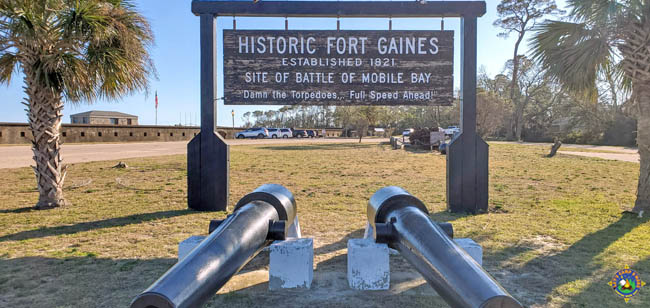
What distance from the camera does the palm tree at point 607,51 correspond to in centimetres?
588

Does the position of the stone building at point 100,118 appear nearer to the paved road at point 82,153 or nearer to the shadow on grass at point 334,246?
the paved road at point 82,153

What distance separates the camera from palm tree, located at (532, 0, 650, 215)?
5.88 metres

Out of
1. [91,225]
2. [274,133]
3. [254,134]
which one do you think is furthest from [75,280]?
[274,133]

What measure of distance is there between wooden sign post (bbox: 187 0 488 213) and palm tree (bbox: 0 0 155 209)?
4.76ft

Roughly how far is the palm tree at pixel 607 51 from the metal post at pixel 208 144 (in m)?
5.89

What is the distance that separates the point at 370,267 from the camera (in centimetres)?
323

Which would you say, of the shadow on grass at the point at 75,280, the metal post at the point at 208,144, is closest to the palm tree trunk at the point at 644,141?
the metal post at the point at 208,144

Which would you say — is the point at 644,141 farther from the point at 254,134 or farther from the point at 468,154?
the point at 254,134

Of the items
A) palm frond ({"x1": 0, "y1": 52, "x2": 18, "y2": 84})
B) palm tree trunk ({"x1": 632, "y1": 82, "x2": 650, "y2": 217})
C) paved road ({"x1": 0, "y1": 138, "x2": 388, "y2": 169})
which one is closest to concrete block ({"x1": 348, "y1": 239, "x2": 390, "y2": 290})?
palm tree trunk ({"x1": 632, "y1": 82, "x2": 650, "y2": 217})

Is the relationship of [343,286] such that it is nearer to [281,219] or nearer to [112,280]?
[281,219]

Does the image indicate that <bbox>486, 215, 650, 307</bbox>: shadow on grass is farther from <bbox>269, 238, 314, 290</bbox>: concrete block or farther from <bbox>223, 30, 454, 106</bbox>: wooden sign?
<bbox>223, 30, 454, 106</bbox>: wooden sign

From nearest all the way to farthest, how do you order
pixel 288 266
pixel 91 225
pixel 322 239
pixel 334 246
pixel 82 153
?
1. pixel 288 266
2. pixel 334 246
3. pixel 322 239
4. pixel 91 225
5. pixel 82 153

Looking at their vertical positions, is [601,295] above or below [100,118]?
below

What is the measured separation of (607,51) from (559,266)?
14.3ft
